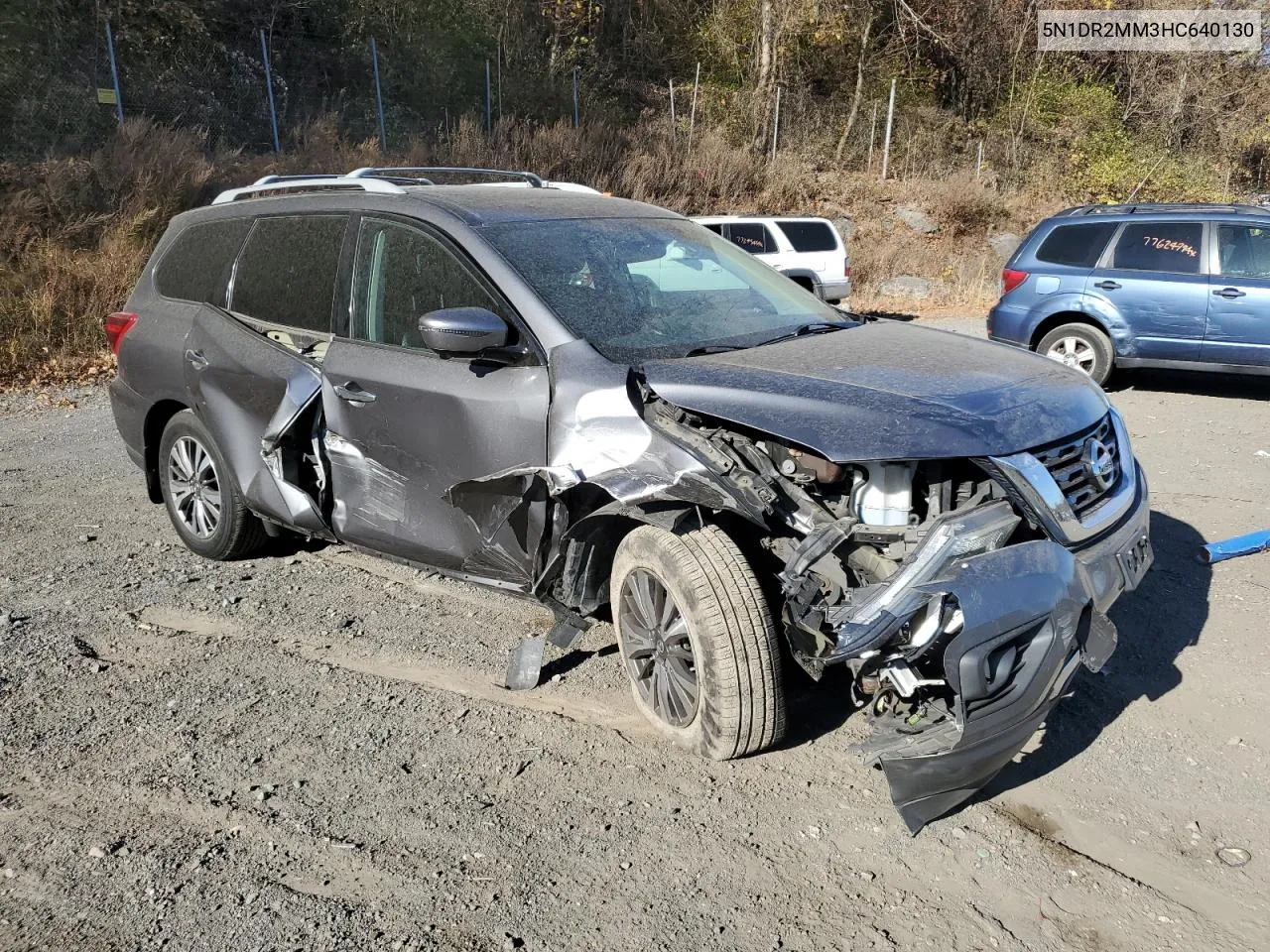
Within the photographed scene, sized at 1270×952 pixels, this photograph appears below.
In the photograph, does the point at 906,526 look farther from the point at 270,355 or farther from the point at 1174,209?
the point at 1174,209

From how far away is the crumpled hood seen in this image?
3039mm

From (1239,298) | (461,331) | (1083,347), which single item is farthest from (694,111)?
(461,331)

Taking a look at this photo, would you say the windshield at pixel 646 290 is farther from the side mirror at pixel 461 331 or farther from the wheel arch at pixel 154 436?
the wheel arch at pixel 154 436

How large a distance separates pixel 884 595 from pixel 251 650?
276cm

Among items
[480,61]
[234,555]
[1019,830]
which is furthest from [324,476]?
[480,61]

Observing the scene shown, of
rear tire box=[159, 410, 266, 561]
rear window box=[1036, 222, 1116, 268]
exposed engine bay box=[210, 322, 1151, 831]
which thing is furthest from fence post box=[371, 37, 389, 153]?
exposed engine bay box=[210, 322, 1151, 831]

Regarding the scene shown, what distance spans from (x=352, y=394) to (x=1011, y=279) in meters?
8.20

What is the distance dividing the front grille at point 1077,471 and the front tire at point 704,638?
989 mm

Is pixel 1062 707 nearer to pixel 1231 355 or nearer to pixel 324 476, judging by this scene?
pixel 324 476

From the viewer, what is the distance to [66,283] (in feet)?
40.3

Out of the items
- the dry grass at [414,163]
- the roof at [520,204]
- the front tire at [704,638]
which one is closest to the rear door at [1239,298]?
the roof at [520,204]

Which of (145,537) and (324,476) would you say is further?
A: (145,537)

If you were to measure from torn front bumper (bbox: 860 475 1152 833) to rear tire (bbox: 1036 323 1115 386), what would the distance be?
24.3 ft

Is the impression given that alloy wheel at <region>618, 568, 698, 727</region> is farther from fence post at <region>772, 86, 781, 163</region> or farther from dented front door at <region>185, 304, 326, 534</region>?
fence post at <region>772, 86, 781, 163</region>
